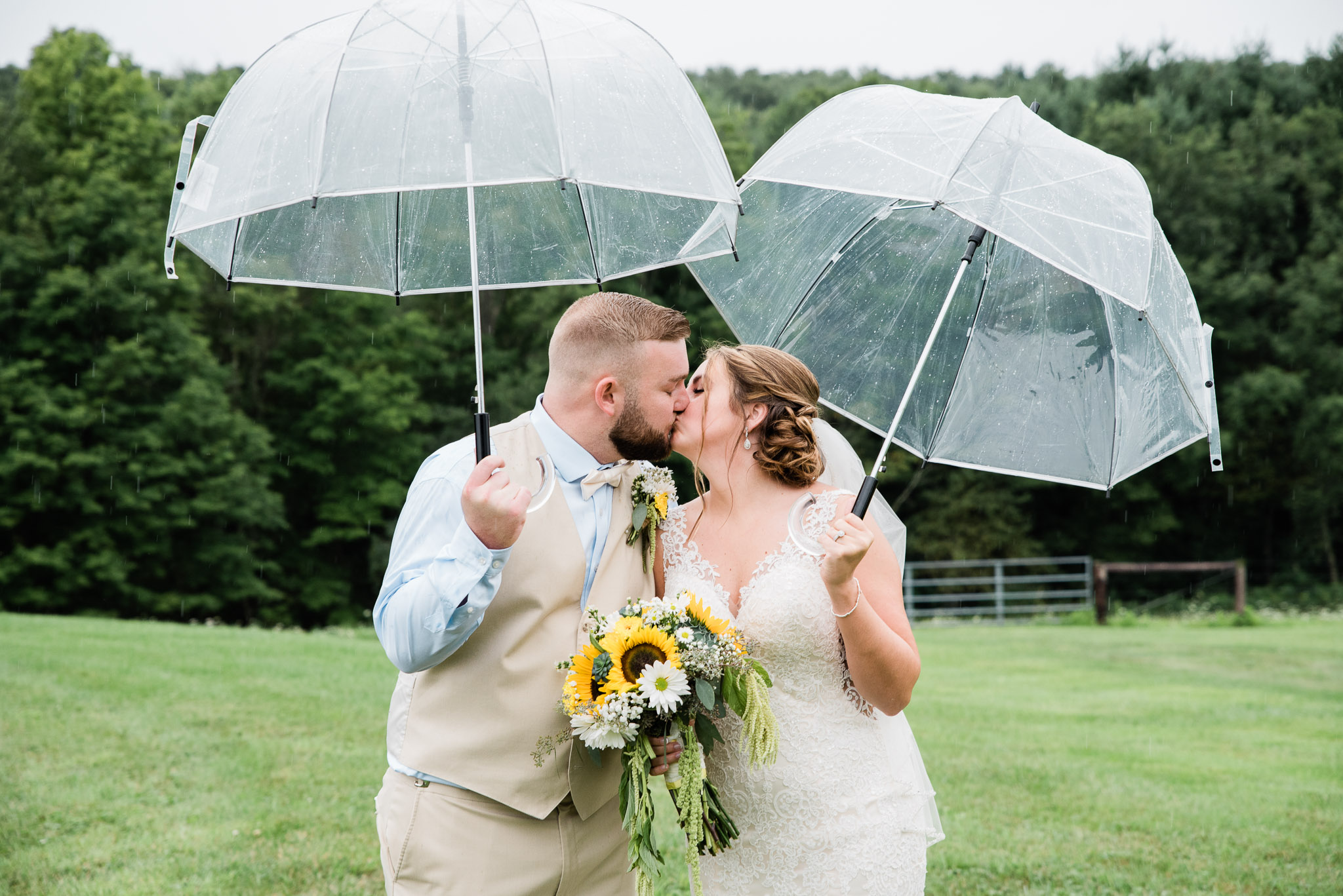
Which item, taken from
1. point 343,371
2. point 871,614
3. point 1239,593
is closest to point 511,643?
point 871,614

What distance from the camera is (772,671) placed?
11.1 ft

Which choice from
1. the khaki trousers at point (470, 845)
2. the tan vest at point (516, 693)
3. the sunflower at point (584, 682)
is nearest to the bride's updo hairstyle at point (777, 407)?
the tan vest at point (516, 693)

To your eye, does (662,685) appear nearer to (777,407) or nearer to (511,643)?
(511,643)

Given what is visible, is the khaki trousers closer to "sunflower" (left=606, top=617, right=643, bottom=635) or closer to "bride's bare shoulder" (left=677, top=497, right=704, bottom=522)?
"sunflower" (left=606, top=617, right=643, bottom=635)

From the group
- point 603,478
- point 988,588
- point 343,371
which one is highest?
point 603,478

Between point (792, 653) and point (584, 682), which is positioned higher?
point (584, 682)

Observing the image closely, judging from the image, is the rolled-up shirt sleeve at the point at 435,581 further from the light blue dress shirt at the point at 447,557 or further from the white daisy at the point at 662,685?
the white daisy at the point at 662,685

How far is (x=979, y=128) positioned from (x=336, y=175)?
1836 mm

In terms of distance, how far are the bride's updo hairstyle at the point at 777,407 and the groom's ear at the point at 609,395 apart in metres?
0.54

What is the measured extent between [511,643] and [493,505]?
45 cm

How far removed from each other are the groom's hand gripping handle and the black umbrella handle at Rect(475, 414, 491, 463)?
0.09 metres

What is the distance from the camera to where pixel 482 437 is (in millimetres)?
2676

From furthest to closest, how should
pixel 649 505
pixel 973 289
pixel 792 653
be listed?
pixel 973 289 < pixel 792 653 < pixel 649 505

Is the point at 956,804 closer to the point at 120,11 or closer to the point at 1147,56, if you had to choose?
the point at 120,11
